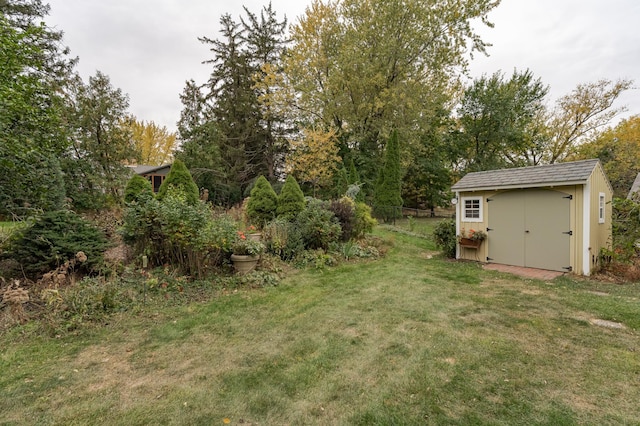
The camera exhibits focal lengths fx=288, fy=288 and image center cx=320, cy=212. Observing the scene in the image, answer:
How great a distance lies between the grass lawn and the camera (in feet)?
6.84

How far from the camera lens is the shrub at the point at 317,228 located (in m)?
7.45

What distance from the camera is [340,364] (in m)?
2.73

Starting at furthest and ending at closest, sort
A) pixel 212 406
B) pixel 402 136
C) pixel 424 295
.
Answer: pixel 402 136, pixel 424 295, pixel 212 406

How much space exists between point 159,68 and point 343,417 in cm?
1528

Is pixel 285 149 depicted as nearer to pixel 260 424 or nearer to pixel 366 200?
pixel 366 200

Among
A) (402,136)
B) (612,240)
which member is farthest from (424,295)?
(402,136)

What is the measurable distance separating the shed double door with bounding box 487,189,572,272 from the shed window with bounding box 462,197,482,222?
0.82 ft

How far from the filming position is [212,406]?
215 centimetres

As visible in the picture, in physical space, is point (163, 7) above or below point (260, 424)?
above

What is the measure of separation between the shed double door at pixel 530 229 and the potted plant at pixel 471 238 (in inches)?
8.6

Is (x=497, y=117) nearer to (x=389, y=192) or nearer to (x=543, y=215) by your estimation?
(x=389, y=192)

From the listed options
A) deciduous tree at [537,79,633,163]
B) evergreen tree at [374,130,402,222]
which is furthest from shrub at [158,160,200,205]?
deciduous tree at [537,79,633,163]

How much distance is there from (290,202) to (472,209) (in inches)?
199

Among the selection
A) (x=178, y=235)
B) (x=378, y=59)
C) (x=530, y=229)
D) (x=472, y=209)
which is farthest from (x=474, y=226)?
(x=378, y=59)
